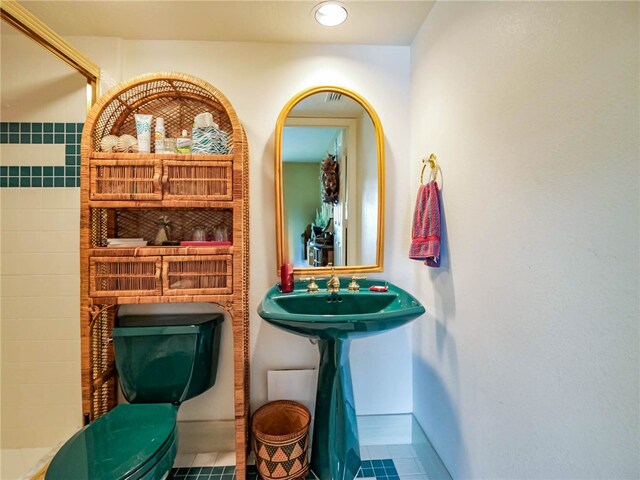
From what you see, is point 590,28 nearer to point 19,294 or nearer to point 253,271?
point 253,271

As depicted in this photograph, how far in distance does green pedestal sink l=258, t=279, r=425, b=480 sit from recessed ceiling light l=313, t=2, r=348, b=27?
1.29m

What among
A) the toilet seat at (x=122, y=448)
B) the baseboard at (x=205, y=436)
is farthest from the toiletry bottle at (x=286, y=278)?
the baseboard at (x=205, y=436)

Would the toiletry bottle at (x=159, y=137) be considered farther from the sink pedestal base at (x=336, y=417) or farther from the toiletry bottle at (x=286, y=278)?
the sink pedestal base at (x=336, y=417)


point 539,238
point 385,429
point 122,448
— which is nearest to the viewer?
point 539,238

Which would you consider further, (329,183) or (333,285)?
(329,183)

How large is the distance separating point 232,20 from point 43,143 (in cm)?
114

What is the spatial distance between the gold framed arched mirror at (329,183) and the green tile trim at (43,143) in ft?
3.45

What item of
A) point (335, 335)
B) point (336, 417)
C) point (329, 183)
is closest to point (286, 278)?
point (335, 335)

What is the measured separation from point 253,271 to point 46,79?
56.5 inches

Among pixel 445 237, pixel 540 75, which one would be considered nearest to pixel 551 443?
pixel 445 237

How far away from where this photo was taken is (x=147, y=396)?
1354mm

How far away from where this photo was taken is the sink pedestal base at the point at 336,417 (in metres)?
1.26

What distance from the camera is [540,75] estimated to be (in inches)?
29.0

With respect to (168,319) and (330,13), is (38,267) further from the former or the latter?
(330,13)
